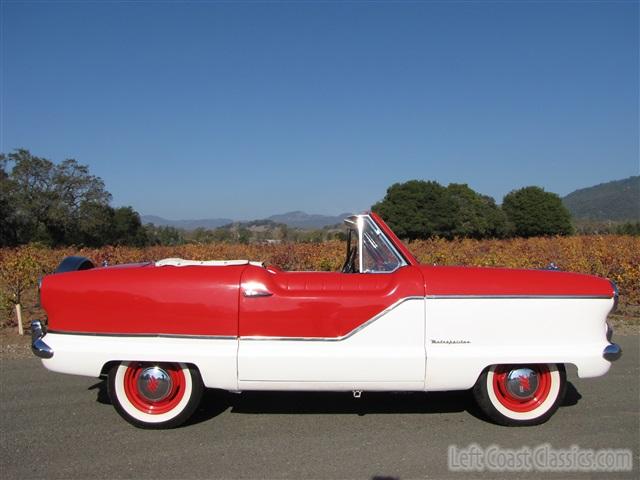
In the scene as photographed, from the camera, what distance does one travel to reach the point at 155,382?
3.56 meters

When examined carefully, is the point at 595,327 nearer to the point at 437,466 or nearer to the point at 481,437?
the point at 481,437

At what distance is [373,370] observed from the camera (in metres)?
3.34

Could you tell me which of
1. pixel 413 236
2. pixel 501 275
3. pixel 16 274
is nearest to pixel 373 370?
pixel 501 275

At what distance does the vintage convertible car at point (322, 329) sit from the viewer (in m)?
3.36

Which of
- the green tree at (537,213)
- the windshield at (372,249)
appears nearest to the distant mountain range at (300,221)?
the windshield at (372,249)

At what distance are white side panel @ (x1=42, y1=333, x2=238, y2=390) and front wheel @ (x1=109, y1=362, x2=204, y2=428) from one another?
15cm

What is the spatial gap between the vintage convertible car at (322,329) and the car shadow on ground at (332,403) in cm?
45

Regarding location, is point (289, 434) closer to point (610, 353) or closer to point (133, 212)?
point (610, 353)

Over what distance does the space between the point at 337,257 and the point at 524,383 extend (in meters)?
6.93

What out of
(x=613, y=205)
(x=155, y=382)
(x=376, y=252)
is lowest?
(x=155, y=382)

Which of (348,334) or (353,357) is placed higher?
(348,334)

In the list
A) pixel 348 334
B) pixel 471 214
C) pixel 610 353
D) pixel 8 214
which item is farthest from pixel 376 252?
pixel 8 214

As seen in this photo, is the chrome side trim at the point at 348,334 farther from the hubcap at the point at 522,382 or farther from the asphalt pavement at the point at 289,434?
the hubcap at the point at 522,382

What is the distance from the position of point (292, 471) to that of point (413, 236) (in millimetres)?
29226
